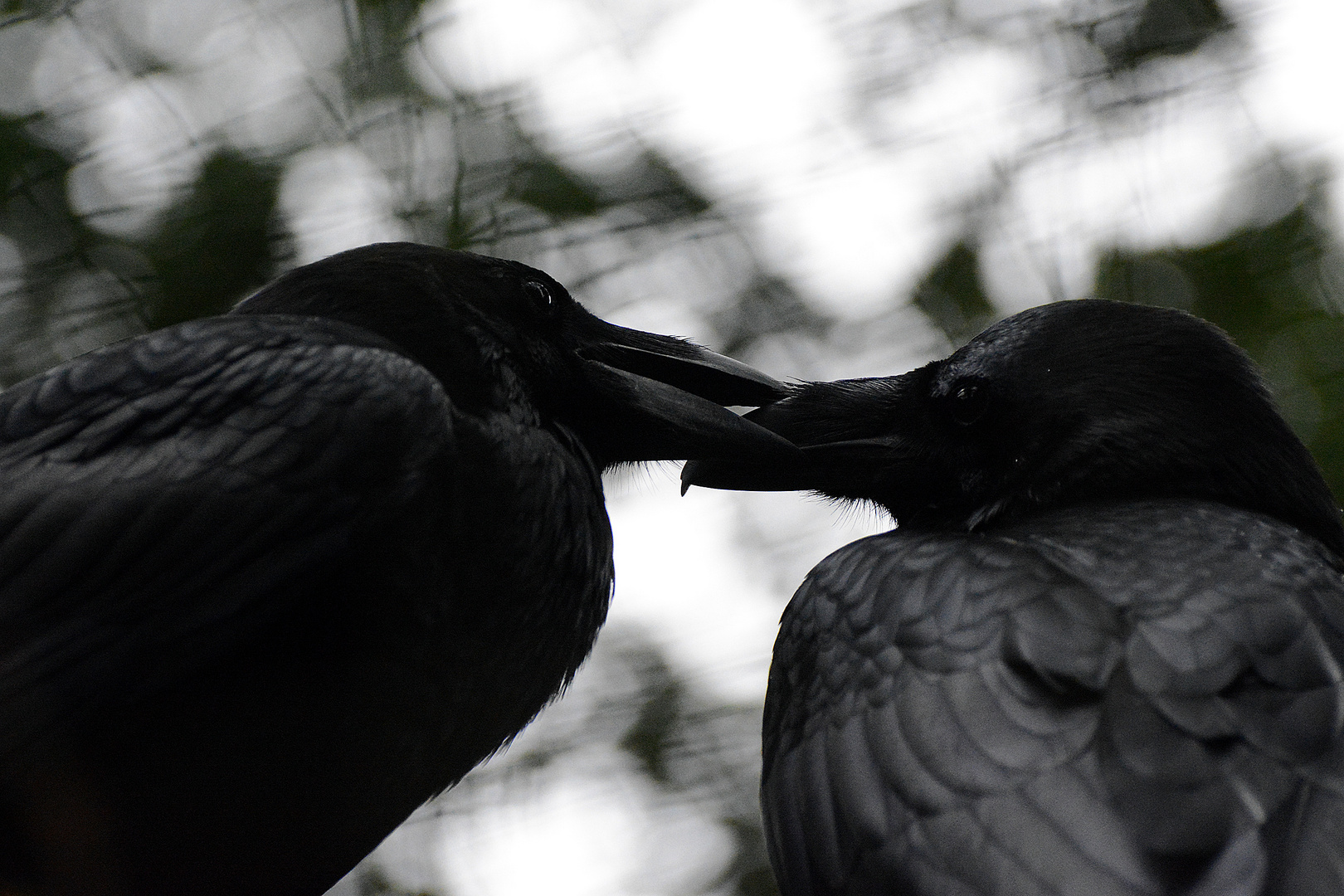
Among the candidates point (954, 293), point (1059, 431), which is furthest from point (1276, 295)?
point (1059, 431)

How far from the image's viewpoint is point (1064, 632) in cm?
196

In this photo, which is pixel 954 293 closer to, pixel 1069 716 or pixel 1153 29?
pixel 1153 29

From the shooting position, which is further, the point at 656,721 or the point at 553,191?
the point at 656,721

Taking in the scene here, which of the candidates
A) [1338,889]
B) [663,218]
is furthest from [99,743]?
[663,218]

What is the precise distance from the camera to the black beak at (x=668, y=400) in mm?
2852

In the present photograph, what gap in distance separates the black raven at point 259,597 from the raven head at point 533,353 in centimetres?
4

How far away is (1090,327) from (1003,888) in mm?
1529

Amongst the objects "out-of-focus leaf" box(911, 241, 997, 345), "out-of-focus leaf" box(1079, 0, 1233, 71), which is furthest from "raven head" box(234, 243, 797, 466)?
"out-of-focus leaf" box(1079, 0, 1233, 71)

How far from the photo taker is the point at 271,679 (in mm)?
2293

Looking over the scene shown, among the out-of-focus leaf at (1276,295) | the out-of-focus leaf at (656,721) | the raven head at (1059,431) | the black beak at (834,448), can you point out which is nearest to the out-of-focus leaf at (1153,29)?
the out-of-focus leaf at (1276,295)

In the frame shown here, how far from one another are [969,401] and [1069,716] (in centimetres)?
112

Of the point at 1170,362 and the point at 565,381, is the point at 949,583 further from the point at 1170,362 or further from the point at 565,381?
the point at 565,381

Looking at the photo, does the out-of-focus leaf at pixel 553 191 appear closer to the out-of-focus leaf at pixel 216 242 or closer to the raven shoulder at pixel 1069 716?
the out-of-focus leaf at pixel 216 242

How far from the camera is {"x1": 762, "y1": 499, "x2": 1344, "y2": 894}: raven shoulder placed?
161 cm
